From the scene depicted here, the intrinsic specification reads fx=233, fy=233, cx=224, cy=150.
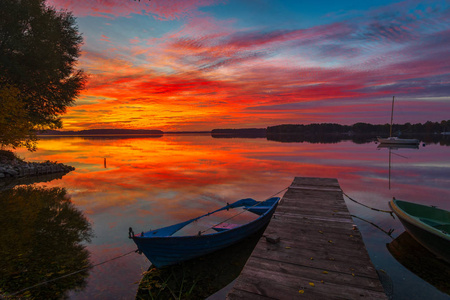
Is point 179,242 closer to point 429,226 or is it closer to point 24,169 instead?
point 429,226

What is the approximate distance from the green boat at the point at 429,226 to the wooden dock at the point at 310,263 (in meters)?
2.81

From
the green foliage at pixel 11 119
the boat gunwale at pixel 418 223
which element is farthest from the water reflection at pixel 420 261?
the green foliage at pixel 11 119

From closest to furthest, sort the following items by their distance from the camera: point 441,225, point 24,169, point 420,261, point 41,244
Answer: point 420,261
point 41,244
point 441,225
point 24,169

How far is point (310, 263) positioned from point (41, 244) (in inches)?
466

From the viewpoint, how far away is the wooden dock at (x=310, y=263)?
5590 mm

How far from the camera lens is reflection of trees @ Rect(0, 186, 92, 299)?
8.02m

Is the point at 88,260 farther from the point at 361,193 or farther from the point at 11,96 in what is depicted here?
the point at 11,96

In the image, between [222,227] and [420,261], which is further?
[222,227]

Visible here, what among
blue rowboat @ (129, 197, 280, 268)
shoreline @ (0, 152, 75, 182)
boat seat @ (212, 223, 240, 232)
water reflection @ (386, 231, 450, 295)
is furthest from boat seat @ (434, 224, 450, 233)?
shoreline @ (0, 152, 75, 182)

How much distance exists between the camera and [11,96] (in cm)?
2541

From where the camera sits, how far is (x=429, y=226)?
9.52 metres

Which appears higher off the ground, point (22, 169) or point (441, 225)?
point (441, 225)

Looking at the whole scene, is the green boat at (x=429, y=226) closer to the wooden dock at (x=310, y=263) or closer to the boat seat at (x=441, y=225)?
the boat seat at (x=441, y=225)

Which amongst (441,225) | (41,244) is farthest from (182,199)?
(441,225)
